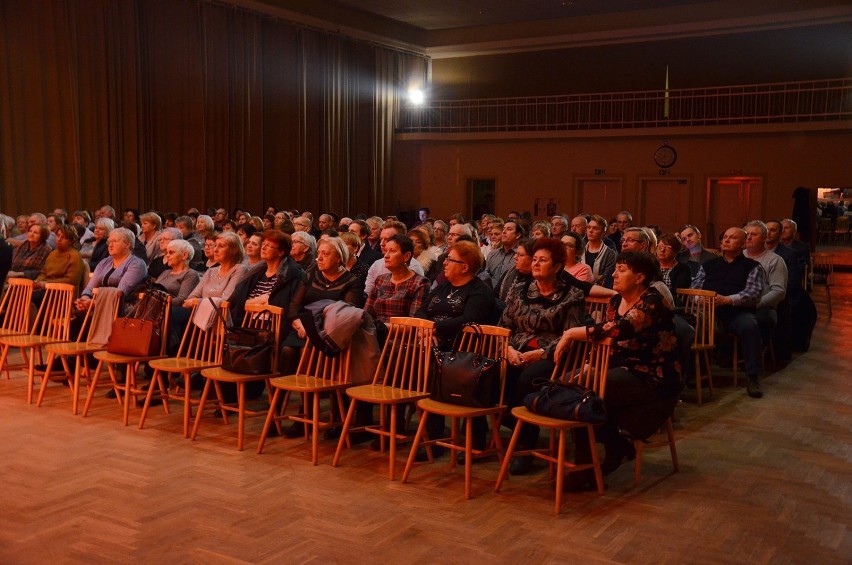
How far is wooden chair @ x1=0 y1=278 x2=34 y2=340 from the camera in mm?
6109

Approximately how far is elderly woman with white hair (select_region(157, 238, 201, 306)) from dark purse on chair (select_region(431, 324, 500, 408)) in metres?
2.40

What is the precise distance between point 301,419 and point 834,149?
14237 mm

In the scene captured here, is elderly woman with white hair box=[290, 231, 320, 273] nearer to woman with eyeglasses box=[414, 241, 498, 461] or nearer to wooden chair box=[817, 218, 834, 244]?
woman with eyeglasses box=[414, 241, 498, 461]

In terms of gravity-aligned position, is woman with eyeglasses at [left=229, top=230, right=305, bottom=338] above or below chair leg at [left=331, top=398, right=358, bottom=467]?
above

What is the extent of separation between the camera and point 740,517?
378 centimetres

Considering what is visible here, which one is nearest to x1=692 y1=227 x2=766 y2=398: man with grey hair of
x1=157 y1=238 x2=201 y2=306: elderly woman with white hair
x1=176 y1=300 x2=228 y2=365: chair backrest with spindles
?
x1=176 y1=300 x2=228 y2=365: chair backrest with spindles

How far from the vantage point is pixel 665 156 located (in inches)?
676

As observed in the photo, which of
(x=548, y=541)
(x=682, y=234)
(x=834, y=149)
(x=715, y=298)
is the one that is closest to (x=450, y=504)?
(x=548, y=541)

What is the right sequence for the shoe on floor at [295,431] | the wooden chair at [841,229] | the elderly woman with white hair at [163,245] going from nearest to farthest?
the shoe on floor at [295,431] → the elderly woman with white hair at [163,245] → the wooden chair at [841,229]

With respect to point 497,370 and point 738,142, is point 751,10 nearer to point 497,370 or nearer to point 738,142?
point 738,142

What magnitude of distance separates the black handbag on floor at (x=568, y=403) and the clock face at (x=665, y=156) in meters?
14.2

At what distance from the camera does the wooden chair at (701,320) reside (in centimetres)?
586

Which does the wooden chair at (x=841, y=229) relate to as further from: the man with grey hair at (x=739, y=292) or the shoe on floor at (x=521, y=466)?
the shoe on floor at (x=521, y=466)

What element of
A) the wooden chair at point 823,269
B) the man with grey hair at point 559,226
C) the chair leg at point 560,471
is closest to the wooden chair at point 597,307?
the chair leg at point 560,471
